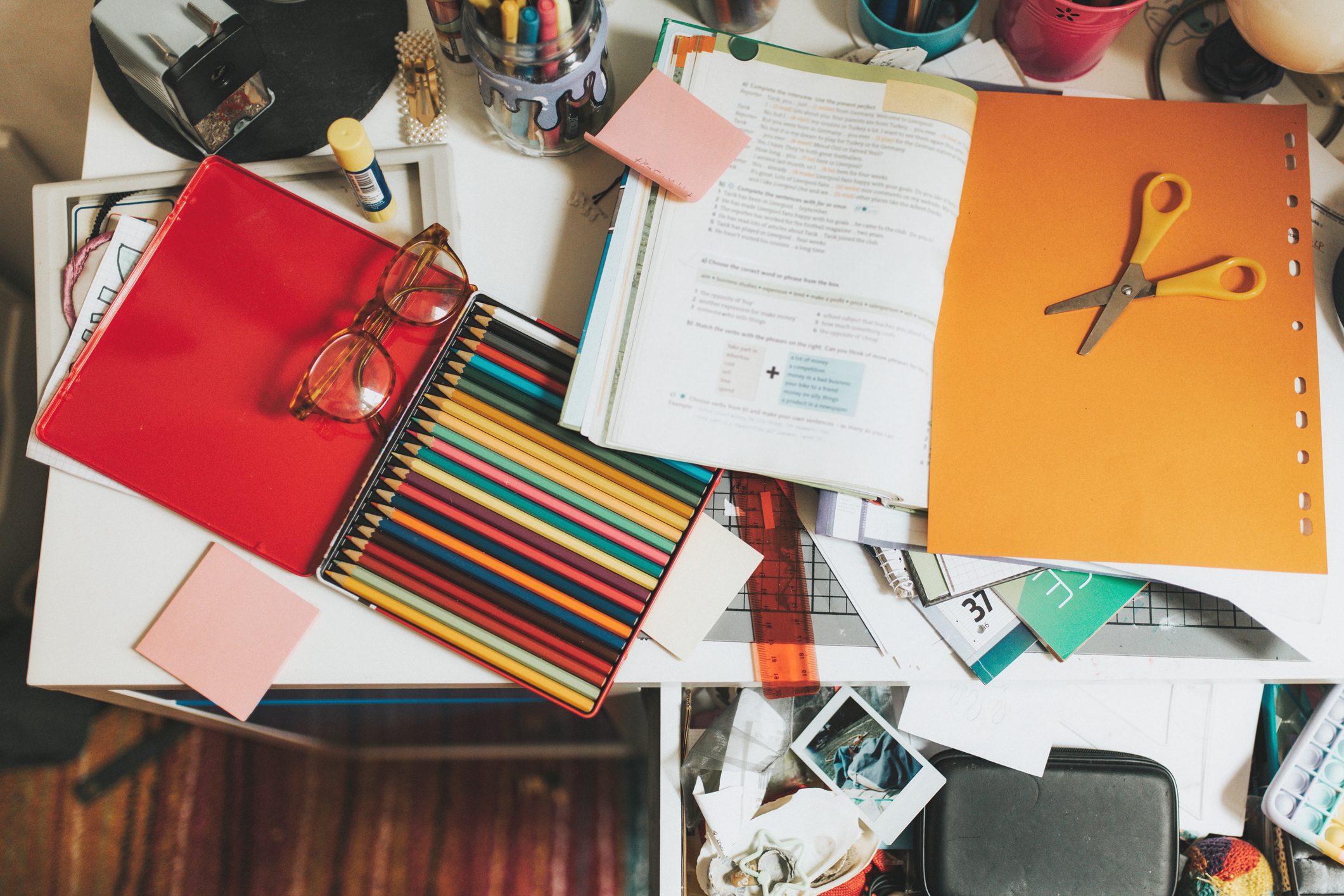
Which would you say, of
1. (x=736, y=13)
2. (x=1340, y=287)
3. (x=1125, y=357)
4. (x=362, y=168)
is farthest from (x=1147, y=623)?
(x=362, y=168)

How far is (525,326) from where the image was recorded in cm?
71

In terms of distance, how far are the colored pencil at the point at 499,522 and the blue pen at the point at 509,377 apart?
0.10 m

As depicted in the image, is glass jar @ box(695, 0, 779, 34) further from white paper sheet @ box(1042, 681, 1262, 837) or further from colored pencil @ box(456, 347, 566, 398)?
white paper sheet @ box(1042, 681, 1262, 837)

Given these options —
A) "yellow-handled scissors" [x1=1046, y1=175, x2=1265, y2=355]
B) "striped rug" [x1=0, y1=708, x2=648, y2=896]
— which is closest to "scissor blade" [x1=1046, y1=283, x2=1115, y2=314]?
"yellow-handled scissors" [x1=1046, y1=175, x2=1265, y2=355]

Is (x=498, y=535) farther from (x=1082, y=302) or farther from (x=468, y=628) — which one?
(x=1082, y=302)

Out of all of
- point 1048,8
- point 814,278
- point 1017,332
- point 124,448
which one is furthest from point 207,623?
point 1048,8

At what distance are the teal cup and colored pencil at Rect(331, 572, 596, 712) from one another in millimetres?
627

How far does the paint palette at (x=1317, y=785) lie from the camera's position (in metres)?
0.82

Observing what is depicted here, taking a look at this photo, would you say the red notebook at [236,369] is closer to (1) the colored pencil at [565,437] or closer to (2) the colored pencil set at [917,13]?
(1) the colored pencil at [565,437]

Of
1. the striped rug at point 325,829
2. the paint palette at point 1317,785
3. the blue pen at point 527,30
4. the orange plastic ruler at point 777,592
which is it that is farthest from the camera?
the striped rug at point 325,829

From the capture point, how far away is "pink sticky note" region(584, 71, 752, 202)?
683 mm

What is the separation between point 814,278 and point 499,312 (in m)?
0.26

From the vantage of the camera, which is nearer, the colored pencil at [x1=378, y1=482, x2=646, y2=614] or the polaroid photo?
the colored pencil at [x1=378, y1=482, x2=646, y2=614]

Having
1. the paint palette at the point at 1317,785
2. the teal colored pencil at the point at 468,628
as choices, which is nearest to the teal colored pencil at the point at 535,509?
the teal colored pencil at the point at 468,628
